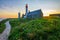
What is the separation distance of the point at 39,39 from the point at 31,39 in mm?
379

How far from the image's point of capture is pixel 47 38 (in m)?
6.25

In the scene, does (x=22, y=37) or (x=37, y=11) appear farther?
(x=37, y=11)

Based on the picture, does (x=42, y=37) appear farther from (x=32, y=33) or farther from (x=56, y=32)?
(x=56, y=32)

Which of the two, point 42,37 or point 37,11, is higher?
point 37,11

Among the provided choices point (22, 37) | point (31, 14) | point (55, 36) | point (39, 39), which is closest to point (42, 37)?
point (39, 39)

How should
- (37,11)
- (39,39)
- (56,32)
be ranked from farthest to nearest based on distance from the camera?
(37,11), (56,32), (39,39)

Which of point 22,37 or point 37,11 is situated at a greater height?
point 37,11

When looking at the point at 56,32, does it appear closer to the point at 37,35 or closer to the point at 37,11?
the point at 37,35

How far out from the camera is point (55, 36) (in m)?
6.45

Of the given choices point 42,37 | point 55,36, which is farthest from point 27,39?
point 55,36

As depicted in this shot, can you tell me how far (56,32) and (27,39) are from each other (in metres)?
1.58

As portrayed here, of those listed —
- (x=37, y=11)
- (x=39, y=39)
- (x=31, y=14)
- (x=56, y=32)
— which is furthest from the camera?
(x=31, y=14)

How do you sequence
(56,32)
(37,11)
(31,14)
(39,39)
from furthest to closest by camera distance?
(31,14) → (37,11) → (56,32) → (39,39)

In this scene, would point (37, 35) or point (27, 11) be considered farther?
point (27, 11)
